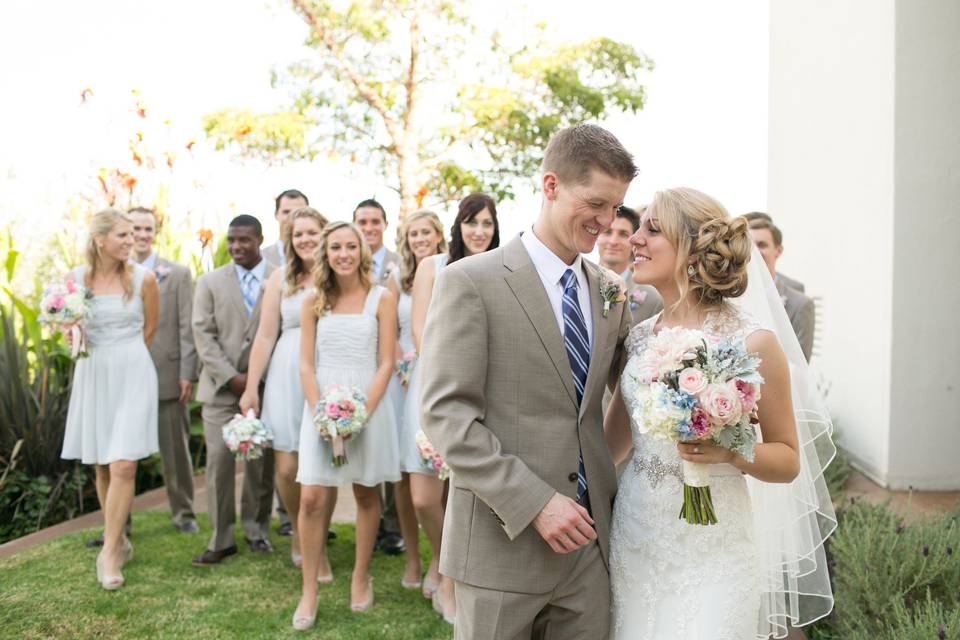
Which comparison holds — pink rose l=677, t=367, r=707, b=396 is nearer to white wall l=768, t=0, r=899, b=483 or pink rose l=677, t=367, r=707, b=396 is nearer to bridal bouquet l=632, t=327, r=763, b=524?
bridal bouquet l=632, t=327, r=763, b=524

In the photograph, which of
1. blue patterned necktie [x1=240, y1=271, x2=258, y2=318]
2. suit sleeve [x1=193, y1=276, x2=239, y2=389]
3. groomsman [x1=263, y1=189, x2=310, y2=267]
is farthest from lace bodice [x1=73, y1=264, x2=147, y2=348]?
groomsman [x1=263, y1=189, x2=310, y2=267]

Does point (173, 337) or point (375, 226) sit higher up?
point (375, 226)

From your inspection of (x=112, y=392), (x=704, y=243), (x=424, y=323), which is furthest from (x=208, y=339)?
(x=704, y=243)

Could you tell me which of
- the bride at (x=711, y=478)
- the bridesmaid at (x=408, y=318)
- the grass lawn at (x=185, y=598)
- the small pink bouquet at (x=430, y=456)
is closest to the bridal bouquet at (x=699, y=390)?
the bride at (x=711, y=478)

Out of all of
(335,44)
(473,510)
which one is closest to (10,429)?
(473,510)

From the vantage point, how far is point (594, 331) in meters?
2.90

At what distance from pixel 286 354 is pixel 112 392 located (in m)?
1.20

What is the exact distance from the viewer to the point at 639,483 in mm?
3031

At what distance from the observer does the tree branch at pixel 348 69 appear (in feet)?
55.9

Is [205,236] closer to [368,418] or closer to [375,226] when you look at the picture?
[375,226]

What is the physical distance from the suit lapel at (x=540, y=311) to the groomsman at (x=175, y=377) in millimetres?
5187

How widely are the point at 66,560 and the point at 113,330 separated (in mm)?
1653

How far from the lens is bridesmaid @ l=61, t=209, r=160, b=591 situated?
607cm

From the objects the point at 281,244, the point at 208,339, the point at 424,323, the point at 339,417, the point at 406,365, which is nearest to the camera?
the point at 339,417
